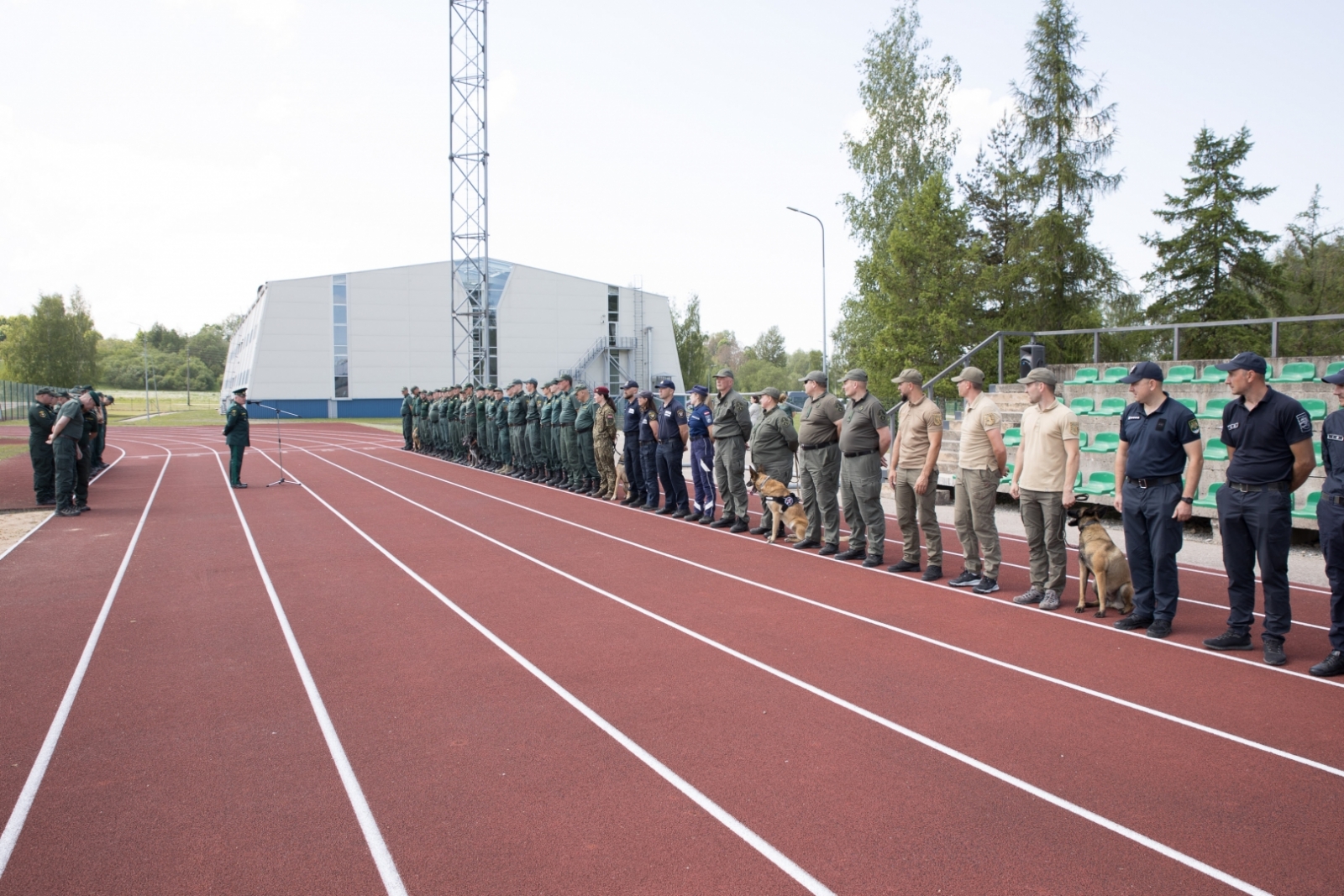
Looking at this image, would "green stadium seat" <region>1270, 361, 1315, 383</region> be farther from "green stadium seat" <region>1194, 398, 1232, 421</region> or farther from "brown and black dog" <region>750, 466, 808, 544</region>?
"brown and black dog" <region>750, 466, 808, 544</region>

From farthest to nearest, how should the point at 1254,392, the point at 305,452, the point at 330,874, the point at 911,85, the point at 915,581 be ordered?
1. the point at 911,85
2. the point at 305,452
3. the point at 915,581
4. the point at 1254,392
5. the point at 330,874

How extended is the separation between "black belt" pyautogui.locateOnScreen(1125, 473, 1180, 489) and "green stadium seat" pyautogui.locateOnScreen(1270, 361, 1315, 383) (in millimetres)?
5670

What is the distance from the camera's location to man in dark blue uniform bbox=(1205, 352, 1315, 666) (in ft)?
17.6

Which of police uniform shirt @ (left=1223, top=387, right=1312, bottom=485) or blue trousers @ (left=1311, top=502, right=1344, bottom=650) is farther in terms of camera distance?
police uniform shirt @ (left=1223, top=387, right=1312, bottom=485)

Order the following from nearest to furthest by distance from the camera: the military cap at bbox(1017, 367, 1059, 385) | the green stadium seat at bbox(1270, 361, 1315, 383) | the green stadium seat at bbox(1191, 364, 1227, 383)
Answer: the military cap at bbox(1017, 367, 1059, 385) → the green stadium seat at bbox(1270, 361, 1315, 383) → the green stadium seat at bbox(1191, 364, 1227, 383)

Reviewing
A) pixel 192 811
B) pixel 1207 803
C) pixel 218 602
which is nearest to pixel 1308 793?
pixel 1207 803

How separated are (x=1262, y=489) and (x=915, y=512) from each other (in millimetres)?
3238

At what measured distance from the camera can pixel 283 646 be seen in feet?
20.1

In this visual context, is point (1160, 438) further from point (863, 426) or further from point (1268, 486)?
point (863, 426)

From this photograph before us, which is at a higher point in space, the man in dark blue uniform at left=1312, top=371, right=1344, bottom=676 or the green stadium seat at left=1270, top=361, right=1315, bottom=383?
the green stadium seat at left=1270, top=361, right=1315, bottom=383

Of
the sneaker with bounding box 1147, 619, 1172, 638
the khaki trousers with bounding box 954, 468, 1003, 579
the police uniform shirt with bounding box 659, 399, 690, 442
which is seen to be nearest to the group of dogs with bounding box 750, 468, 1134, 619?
the sneaker with bounding box 1147, 619, 1172, 638

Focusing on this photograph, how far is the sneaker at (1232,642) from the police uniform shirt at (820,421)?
4.07 meters

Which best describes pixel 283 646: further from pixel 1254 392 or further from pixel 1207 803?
pixel 1254 392

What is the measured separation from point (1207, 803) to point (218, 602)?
7.21 m
